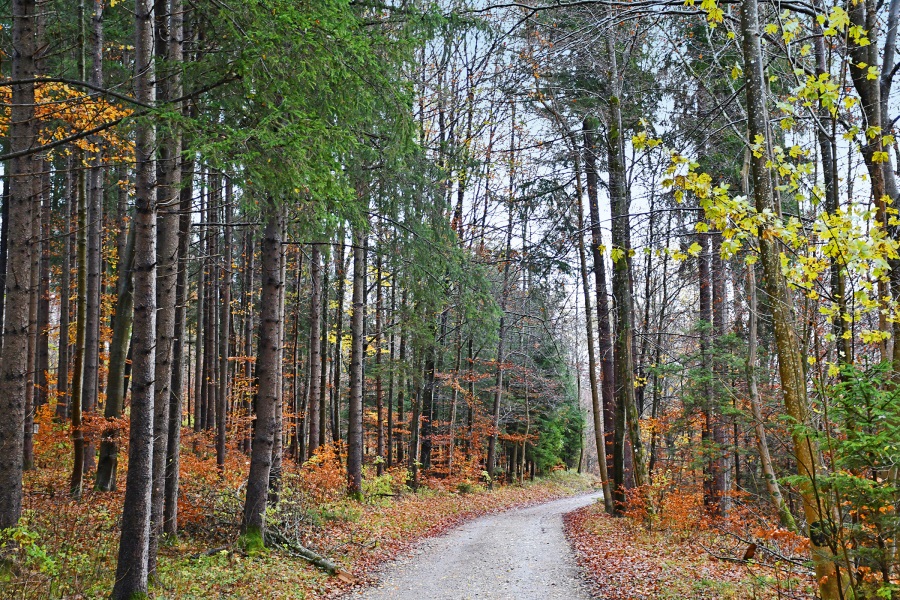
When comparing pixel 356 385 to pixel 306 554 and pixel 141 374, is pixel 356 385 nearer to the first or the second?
pixel 306 554

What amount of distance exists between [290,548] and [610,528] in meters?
6.87

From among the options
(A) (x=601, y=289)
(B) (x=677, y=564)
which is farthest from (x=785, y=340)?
(A) (x=601, y=289)

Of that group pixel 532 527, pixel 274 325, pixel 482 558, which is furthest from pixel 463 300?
pixel 532 527

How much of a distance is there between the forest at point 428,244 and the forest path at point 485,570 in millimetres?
519

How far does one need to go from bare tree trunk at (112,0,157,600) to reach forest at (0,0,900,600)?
0.03 metres

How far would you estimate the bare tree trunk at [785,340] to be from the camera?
356 cm

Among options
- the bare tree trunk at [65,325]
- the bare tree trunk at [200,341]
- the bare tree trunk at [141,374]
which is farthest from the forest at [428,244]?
the bare tree trunk at [200,341]

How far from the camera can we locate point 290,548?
26.3ft

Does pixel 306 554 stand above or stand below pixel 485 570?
above

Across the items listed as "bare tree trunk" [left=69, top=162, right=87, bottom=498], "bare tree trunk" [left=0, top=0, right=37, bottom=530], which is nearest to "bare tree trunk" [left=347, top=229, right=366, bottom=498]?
"bare tree trunk" [left=69, top=162, right=87, bottom=498]

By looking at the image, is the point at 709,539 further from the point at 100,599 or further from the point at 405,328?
the point at 100,599

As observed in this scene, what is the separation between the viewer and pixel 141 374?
16.7 ft

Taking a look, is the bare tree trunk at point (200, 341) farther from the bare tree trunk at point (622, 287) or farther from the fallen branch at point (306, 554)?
the bare tree trunk at point (622, 287)

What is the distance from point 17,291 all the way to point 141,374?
2148mm
